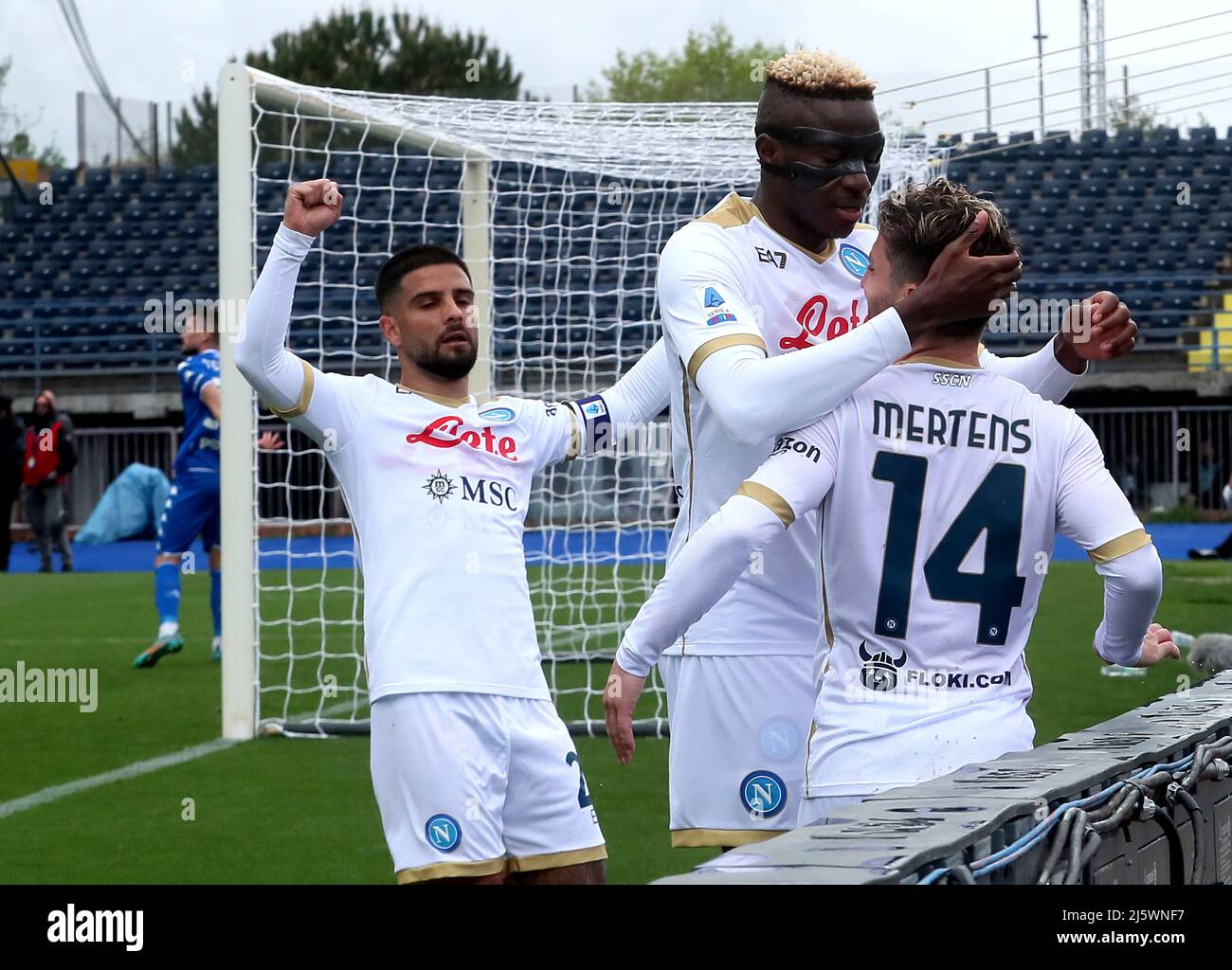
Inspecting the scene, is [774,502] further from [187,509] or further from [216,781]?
[187,509]

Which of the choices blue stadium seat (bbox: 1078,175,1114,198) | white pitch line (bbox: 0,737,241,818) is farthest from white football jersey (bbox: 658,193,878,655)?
blue stadium seat (bbox: 1078,175,1114,198)

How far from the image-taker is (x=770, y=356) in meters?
2.99

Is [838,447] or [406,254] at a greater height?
[406,254]

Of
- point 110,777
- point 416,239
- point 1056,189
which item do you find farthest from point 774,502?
point 1056,189

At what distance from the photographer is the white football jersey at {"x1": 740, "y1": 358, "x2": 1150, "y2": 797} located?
97.0 inches

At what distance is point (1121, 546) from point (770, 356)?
764mm

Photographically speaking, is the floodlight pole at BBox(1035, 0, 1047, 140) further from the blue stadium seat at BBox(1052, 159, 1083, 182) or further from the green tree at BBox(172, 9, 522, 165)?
the green tree at BBox(172, 9, 522, 165)

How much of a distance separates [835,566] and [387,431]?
1.37 metres

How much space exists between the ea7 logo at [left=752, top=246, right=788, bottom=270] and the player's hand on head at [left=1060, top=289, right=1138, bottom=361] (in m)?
0.53
